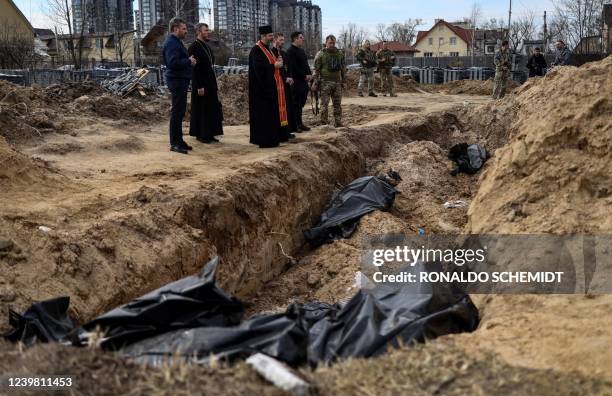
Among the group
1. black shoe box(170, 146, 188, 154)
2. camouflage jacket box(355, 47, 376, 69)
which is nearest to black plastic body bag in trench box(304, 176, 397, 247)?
black shoe box(170, 146, 188, 154)

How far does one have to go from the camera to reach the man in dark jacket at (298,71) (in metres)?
11.3

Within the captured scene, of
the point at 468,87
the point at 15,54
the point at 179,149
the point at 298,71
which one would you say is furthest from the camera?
the point at 15,54

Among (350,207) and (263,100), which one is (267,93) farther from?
(350,207)

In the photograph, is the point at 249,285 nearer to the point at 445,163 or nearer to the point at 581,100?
the point at 581,100

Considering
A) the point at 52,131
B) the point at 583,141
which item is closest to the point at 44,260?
the point at 583,141

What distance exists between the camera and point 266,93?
9.59m

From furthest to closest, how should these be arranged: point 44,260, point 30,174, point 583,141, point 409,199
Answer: point 409,199, point 30,174, point 583,141, point 44,260

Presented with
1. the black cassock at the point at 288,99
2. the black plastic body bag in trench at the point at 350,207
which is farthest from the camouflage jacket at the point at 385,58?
the black plastic body bag in trench at the point at 350,207

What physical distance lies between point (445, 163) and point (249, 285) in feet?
17.5

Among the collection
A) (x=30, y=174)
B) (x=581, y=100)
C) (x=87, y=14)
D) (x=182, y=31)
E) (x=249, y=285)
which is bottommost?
(x=249, y=285)

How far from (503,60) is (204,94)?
9724mm

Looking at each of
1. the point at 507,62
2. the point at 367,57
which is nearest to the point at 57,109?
the point at 367,57

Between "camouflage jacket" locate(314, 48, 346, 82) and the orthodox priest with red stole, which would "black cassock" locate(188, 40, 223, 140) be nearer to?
the orthodox priest with red stole

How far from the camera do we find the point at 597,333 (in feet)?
12.0
